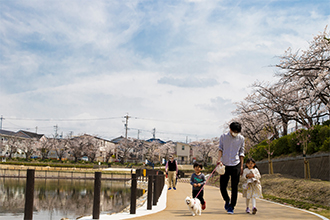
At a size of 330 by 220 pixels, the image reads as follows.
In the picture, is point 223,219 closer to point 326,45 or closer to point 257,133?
point 326,45

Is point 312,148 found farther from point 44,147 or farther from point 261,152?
point 44,147

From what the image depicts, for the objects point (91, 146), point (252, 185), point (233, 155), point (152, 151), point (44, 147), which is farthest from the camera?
point (152, 151)

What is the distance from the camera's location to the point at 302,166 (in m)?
15.3

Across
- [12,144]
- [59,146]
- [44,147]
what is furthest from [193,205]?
[59,146]

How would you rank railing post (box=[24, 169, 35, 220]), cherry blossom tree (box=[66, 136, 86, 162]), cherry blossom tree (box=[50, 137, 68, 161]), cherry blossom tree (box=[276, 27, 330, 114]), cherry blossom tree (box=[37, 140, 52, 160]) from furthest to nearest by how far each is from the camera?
cherry blossom tree (box=[50, 137, 68, 161]) → cherry blossom tree (box=[37, 140, 52, 160]) → cherry blossom tree (box=[66, 136, 86, 162]) → cherry blossom tree (box=[276, 27, 330, 114]) → railing post (box=[24, 169, 35, 220])

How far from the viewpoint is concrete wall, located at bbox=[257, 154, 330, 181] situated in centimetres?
1271

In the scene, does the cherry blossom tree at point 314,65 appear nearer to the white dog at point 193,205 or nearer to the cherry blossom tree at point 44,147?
the white dog at point 193,205

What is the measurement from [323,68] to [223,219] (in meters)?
8.99

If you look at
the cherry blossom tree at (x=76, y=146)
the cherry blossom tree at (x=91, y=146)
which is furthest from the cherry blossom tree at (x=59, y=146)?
the cherry blossom tree at (x=91, y=146)

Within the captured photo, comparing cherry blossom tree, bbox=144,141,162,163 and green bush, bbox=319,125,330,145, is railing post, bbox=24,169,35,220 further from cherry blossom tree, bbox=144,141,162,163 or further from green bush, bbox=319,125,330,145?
cherry blossom tree, bbox=144,141,162,163

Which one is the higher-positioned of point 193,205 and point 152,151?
point 152,151

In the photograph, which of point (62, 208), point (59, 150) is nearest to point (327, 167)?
point (62, 208)

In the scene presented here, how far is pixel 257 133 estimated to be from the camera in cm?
2898

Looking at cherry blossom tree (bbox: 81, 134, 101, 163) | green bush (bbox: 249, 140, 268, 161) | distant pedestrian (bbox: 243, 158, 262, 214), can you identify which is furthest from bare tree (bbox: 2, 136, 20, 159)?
distant pedestrian (bbox: 243, 158, 262, 214)
